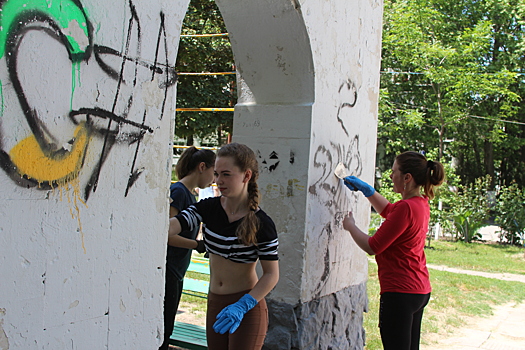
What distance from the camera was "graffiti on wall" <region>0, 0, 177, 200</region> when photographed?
5.65 feet

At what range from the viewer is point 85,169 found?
1.98 meters

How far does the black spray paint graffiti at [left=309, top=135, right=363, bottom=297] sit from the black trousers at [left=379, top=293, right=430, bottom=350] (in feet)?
2.09

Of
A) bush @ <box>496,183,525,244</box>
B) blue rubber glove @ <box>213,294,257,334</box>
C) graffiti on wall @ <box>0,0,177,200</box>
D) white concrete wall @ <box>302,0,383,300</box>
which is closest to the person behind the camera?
graffiti on wall @ <box>0,0,177,200</box>

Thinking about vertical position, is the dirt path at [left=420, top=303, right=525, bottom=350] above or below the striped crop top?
below

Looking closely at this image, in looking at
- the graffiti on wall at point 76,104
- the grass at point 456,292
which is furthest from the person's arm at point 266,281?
the grass at point 456,292

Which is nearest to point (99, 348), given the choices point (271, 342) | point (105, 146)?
point (105, 146)

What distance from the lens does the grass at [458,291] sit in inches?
230

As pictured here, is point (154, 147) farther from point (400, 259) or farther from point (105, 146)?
point (400, 259)

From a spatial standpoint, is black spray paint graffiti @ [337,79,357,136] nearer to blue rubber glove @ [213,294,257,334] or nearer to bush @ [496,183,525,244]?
blue rubber glove @ [213,294,257,334]

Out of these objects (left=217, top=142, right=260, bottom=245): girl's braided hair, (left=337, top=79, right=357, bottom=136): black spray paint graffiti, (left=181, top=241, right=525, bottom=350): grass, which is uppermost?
(left=337, top=79, right=357, bottom=136): black spray paint graffiti

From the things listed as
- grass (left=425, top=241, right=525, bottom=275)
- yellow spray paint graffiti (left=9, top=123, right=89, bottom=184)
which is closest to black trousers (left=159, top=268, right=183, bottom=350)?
yellow spray paint graffiti (left=9, top=123, right=89, bottom=184)

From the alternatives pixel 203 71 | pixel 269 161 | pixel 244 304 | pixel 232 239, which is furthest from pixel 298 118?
pixel 203 71

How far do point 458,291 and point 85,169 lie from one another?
670 centimetres

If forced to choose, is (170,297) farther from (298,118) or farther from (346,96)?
(346,96)
